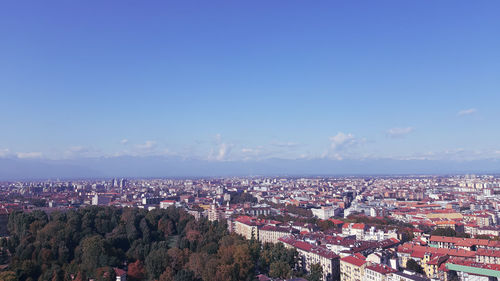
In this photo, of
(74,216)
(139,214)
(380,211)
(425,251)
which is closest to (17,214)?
(74,216)

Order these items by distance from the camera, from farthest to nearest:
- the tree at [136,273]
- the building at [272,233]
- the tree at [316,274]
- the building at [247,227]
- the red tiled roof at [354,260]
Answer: the building at [247,227] → the building at [272,233] → the tree at [136,273] → the red tiled roof at [354,260] → the tree at [316,274]

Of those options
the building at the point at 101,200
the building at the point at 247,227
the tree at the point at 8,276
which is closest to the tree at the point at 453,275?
the building at the point at 247,227

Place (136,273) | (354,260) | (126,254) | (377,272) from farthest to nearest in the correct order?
(126,254)
(136,273)
(354,260)
(377,272)

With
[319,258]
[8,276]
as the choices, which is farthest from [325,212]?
[8,276]

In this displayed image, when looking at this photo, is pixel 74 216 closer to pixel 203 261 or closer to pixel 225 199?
pixel 203 261

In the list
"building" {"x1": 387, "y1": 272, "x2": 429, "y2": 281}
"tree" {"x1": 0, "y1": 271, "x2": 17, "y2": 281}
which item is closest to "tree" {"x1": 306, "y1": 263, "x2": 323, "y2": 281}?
"building" {"x1": 387, "y1": 272, "x2": 429, "y2": 281}

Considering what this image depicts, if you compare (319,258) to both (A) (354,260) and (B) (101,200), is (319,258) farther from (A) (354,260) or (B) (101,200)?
(B) (101,200)

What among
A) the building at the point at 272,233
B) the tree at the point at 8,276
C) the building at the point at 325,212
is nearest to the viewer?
the tree at the point at 8,276

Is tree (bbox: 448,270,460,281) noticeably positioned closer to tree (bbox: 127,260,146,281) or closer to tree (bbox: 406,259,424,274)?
tree (bbox: 406,259,424,274)

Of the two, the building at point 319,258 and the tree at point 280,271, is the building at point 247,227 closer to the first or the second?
the building at point 319,258

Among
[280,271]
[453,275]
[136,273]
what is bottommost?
[136,273]

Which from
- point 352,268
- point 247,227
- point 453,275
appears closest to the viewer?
point 453,275
